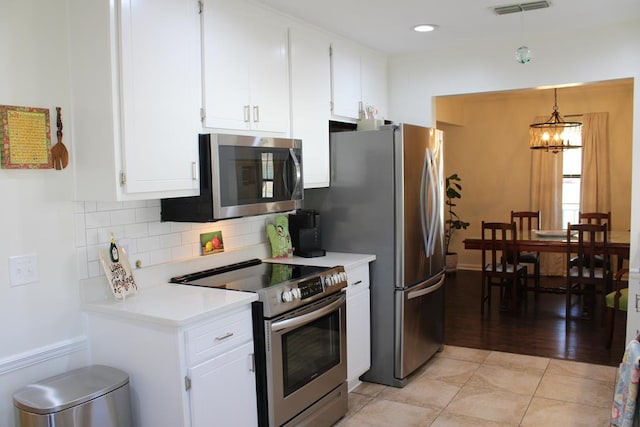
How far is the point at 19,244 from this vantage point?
2365 mm

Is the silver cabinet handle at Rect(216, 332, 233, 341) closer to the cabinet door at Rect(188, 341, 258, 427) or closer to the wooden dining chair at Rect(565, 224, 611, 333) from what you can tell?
the cabinet door at Rect(188, 341, 258, 427)

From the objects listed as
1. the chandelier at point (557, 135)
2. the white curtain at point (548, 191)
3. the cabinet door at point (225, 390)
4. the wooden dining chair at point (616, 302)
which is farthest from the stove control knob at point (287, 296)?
the white curtain at point (548, 191)

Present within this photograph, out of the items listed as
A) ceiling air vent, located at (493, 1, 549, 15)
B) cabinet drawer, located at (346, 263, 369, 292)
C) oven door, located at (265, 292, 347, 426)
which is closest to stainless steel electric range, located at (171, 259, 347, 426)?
oven door, located at (265, 292, 347, 426)

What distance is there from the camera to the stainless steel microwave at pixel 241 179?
279cm

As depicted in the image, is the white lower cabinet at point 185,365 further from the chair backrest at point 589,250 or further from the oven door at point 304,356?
the chair backrest at point 589,250

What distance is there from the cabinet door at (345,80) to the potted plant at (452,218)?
367cm

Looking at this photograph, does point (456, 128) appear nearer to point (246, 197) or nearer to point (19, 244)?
point (246, 197)

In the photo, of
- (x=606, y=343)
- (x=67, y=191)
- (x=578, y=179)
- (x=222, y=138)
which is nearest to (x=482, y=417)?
(x=606, y=343)

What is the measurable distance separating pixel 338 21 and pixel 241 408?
95.8 inches

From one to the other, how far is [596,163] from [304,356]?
219 inches

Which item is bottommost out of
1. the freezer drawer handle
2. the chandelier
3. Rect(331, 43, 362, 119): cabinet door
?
the freezer drawer handle

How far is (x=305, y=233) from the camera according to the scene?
3.79m

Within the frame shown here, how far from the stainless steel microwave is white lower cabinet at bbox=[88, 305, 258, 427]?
573 mm

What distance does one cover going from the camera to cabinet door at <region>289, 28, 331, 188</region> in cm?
349
